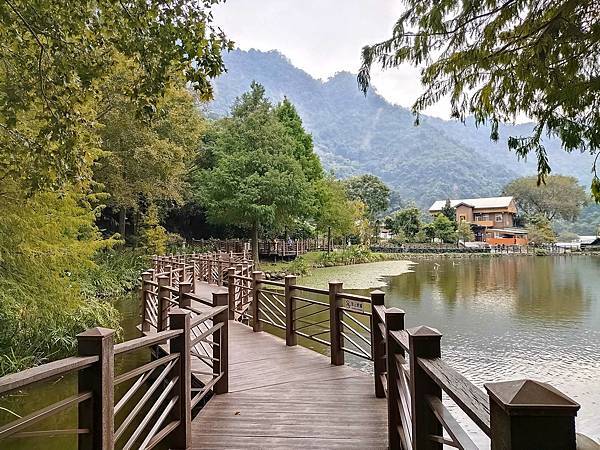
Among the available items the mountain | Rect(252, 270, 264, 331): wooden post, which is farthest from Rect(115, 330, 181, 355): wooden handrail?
the mountain

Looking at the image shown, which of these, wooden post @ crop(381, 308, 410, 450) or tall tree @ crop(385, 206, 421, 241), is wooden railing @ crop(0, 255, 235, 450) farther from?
tall tree @ crop(385, 206, 421, 241)

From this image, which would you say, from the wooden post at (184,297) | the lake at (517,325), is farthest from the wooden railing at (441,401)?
the lake at (517,325)

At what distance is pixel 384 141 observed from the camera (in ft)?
468

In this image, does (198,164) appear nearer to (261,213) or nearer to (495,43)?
(261,213)

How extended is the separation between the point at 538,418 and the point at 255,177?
19.2 m

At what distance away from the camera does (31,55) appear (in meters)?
3.91

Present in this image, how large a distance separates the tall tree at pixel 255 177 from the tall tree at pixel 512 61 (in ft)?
53.0

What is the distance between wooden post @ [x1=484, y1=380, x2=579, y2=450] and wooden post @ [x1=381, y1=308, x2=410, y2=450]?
1.71 metres

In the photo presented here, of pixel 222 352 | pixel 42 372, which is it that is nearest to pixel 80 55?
pixel 222 352

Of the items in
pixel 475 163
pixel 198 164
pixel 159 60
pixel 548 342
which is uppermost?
pixel 475 163

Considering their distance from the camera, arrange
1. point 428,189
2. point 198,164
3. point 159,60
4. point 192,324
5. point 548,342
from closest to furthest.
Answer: point 192,324 → point 159,60 → point 548,342 → point 198,164 → point 428,189

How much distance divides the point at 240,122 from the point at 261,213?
5590 mm

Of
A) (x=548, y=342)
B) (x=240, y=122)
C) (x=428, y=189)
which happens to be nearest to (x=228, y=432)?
(x=548, y=342)

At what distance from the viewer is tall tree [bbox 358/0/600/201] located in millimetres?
2951
